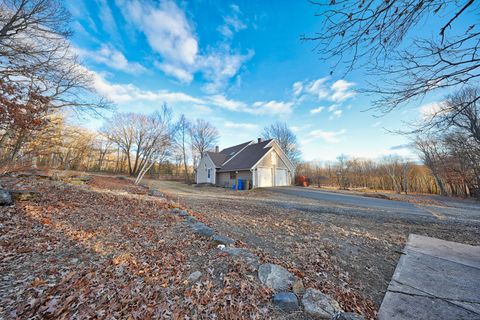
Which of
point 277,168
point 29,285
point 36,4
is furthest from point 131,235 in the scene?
point 277,168

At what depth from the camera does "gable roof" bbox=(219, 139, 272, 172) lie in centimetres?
1796

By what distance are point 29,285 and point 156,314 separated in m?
1.72

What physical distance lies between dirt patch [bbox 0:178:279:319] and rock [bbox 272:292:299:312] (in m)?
0.11

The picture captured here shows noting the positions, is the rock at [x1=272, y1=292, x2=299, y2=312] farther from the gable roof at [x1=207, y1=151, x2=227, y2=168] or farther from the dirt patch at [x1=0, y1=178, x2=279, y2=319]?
the gable roof at [x1=207, y1=151, x2=227, y2=168]

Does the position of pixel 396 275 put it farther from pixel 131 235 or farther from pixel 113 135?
pixel 113 135

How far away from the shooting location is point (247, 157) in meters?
19.6

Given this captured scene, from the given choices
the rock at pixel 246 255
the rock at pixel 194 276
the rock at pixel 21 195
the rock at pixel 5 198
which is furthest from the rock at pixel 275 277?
the rock at pixel 21 195

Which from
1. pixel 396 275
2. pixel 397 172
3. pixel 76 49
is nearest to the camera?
pixel 396 275

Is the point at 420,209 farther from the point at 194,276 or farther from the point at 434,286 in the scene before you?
the point at 194,276

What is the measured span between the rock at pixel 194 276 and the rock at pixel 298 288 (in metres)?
1.37

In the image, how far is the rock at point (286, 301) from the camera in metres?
2.10

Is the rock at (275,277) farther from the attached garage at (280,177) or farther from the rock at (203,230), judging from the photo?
the attached garage at (280,177)

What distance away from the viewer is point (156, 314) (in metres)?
1.92

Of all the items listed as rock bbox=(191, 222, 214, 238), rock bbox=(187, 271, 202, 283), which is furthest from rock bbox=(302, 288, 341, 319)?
rock bbox=(191, 222, 214, 238)
